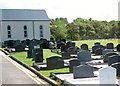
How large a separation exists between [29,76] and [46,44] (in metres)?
21.0

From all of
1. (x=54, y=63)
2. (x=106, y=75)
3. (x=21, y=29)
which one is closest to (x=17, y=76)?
(x=54, y=63)

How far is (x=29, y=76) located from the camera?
1670cm

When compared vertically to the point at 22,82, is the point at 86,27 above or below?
above

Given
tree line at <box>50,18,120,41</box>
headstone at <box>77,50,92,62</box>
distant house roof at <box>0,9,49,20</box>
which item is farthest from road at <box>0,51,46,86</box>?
tree line at <box>50,18,120,41</box>

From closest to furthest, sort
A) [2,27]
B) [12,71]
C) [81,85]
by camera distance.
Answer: [81,85]
[12,71]
[2,27]

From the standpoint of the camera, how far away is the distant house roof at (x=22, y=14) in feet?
171

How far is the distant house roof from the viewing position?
52062 millimetres

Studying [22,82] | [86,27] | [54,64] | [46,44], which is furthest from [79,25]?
[22,82]

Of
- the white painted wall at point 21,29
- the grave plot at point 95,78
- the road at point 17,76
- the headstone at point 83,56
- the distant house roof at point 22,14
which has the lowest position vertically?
the road at point 17,76

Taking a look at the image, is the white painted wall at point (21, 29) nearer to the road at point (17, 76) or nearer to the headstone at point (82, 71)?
the road at point (17, 76)

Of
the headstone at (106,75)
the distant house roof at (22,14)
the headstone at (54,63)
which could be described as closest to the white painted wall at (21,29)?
the distant house roof at (22,14)

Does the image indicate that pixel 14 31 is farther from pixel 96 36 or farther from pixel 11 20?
pixel 96 36

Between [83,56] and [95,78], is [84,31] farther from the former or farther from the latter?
[95,78]

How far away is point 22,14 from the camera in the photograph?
53.3 meters
